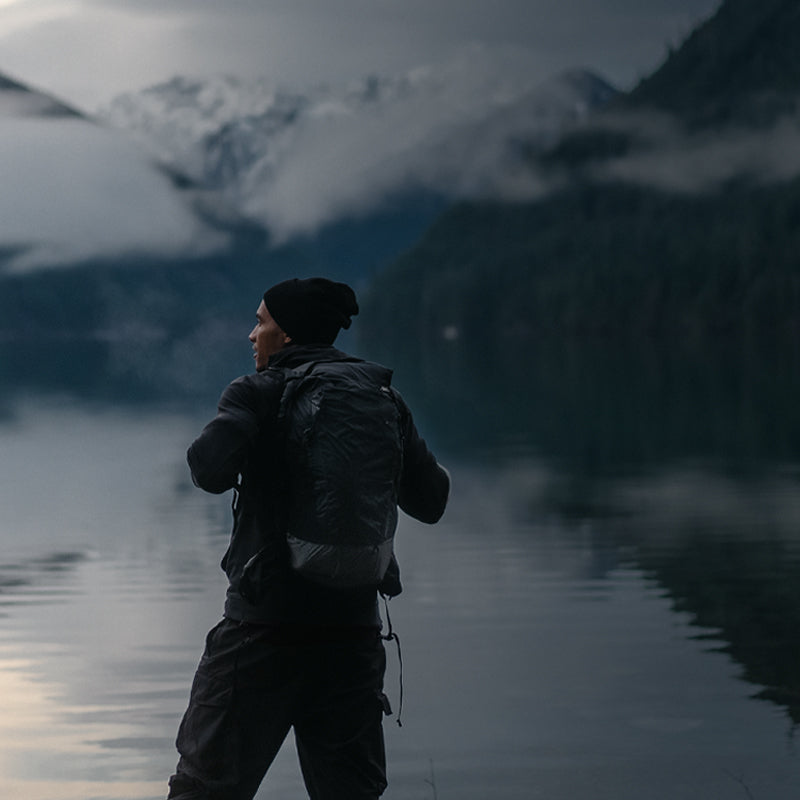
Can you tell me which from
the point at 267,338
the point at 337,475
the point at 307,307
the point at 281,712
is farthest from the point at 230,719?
the point at 307,307

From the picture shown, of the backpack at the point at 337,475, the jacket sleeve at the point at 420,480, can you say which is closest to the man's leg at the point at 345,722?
the backpack at the point at 337,475

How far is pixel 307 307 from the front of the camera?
20.6 feet

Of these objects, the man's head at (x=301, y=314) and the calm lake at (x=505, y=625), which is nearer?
the man's head at (x=301, y=314)

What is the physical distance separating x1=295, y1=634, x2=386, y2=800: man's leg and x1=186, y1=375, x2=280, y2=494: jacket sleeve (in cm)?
79

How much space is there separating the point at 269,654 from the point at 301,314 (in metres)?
1.32

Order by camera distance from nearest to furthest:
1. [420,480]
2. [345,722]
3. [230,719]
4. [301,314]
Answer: [230,719] < [345,722] < [301,314] < [420,480]

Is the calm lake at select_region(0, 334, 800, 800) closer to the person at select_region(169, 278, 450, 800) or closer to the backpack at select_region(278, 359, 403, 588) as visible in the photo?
the person at select_region(169, 278, 450, 800)

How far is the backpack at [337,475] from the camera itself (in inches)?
230

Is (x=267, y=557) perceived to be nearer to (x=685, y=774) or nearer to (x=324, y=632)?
(x=324, y=632)

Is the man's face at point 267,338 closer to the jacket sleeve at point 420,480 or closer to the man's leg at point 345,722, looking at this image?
the jacket sleeve at point 420,480

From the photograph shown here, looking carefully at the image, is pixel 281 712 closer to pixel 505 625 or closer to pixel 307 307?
pixel 307 307

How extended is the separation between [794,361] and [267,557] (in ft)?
296

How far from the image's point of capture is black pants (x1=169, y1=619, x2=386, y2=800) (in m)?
5.97

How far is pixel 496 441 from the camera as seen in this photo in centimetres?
4034
